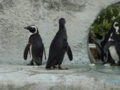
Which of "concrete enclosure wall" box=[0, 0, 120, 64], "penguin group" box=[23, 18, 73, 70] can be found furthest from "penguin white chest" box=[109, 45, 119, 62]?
"penguin group" box=[23, 18, 73, 70]

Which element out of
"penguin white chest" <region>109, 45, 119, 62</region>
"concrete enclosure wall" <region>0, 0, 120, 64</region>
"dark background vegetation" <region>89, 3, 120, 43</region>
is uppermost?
"dark background vegetation" <region>89, 3, 120, 43</region>

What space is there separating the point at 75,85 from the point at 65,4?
209cm

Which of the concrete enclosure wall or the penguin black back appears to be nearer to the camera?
the penguin black back

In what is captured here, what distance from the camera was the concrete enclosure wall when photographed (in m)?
4.49

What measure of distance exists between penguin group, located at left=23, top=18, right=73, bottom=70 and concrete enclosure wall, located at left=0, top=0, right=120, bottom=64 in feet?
1.28

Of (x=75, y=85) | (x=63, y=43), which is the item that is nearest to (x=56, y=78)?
(x=75, y=85)

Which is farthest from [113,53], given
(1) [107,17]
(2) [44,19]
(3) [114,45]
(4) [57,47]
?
(1) [107,17]

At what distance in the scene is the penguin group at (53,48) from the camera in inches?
134

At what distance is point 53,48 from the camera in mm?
3410

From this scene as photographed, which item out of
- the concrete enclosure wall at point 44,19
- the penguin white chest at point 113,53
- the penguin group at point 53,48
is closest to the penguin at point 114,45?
the penguin white chest at point 113,53

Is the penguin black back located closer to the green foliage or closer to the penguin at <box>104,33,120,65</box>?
the penguin at <box>104,33,120,65</box>

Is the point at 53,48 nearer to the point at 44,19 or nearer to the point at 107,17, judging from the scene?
the point at 44,19

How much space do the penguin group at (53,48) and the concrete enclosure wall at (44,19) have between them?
0.39 m

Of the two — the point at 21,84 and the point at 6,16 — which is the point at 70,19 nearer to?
the point at 6,16
